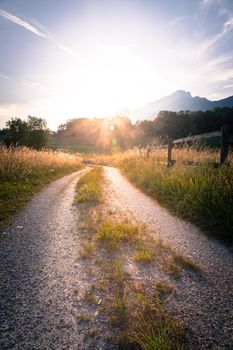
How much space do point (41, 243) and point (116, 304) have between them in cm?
219

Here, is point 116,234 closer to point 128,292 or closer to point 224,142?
point 128,292

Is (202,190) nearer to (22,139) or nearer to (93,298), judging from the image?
(93,298)

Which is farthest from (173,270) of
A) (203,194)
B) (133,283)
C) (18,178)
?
(18,178)

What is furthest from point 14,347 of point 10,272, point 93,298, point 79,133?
Result: point 79,133

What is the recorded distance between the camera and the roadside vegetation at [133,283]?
186cm

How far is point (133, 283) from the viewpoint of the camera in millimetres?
2650

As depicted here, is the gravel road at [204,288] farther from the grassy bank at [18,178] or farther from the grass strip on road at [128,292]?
the grassy bank at [18,178]

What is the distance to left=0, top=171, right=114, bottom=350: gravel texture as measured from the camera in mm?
1873

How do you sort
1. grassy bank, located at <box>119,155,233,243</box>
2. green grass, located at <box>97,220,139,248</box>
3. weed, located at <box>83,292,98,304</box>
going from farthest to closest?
grassy bank, located at <box>119,155,233,243</box>, green grass, located at <box>97,220,139,248</box>, weed, located at <box>83,292,98,304</box>

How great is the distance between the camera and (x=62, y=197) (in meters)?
7.64

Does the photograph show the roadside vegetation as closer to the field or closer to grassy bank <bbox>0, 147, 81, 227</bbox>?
the field

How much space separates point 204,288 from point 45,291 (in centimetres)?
206

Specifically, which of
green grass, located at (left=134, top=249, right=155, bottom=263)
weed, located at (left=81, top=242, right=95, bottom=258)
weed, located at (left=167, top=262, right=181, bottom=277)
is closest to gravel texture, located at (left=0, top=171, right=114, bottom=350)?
weed, located at (left=81, top=242, right=95, bottom=258)

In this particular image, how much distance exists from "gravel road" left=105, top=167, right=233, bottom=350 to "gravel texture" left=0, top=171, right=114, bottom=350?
97 cm
